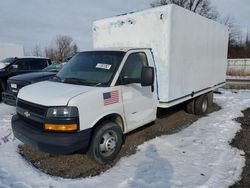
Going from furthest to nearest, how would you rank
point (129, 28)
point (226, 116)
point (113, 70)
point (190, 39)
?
point (226, 116) < point (190, 39) < point (129, 28) < point (113, 70)

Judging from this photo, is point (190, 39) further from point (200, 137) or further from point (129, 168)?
point (129, 168)

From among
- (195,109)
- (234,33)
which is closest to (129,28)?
(195,109)

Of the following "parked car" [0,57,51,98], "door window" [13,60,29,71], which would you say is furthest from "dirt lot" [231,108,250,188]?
"door window" [13,60,29,71]

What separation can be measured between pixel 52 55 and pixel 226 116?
63572 mm

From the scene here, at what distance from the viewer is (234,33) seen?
49.2m

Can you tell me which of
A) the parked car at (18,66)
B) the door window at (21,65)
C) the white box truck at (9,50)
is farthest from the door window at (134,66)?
the white box truck at (9,50)

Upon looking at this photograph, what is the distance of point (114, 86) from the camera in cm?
430

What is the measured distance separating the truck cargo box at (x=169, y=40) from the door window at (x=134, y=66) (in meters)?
0.46

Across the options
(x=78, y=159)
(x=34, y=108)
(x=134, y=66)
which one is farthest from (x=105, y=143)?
(x=134, y=66)

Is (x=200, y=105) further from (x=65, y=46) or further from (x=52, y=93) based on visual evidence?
(x=65, y=46)

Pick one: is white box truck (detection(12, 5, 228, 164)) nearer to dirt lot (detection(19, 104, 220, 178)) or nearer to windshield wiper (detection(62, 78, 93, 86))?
windshield wiper (detection(62, 78, 93, 86))

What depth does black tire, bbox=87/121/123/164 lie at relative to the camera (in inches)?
162

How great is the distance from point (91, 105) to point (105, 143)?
0.88 meters

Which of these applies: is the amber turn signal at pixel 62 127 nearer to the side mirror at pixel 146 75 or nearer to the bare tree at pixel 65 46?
the side mirror at pixel 146 75
